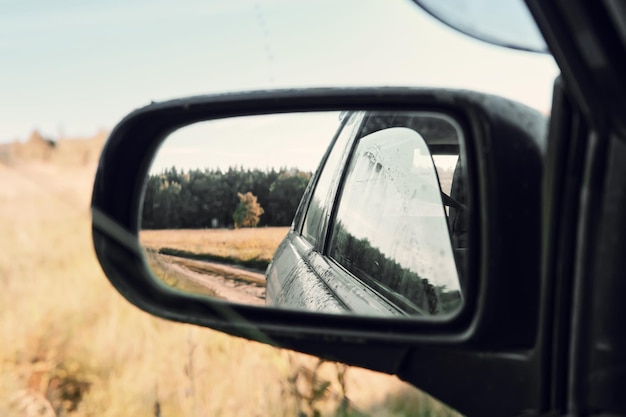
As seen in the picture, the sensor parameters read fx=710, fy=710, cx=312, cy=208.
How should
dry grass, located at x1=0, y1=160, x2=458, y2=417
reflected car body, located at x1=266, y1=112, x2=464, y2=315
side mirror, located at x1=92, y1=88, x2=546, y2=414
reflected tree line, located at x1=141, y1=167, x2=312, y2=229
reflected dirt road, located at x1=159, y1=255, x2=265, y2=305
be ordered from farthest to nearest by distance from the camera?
dry grass, located at x1=0, y1=160, x2=458, y2=417
reflected tree line, located at x1=141, y1=167, x2=312, y2=229
reflected dirt road, located at x1=159, y1=255, x2=265, y2=305
reflected car body, located at x1=266, y1=112, x2=464, y2=315
side mirror, located at x1=92, y1=88, x2=546, y2=414

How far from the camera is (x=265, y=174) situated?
2078mm

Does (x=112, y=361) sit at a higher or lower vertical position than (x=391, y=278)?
lower

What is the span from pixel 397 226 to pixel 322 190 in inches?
25.1

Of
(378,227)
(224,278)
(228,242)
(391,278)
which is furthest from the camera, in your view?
(228,242)

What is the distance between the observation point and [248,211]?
7.00ft

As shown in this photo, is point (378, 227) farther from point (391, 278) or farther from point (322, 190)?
point (322, 190)

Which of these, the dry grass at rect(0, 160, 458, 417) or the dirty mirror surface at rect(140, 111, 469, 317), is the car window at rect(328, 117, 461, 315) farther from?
the dry grass at rect(0, 160, 458, 417)

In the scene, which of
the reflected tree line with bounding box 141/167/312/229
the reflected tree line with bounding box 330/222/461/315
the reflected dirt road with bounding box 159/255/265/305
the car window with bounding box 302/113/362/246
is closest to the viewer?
the reflected tree line with bounding box 330/222/461/315

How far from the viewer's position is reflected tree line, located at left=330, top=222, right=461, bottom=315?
145 cm

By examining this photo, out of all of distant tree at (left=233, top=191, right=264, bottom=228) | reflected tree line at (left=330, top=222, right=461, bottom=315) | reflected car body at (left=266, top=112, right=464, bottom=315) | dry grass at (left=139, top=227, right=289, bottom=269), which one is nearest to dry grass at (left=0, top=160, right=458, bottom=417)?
dry grass at (left=139, top=227, right=289, bottom=269)

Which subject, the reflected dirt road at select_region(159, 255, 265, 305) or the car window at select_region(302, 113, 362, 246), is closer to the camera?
the reflected dirt road at select_region(159, 255, 265, 305)

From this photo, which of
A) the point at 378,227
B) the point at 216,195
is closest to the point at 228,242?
the point at 216,195

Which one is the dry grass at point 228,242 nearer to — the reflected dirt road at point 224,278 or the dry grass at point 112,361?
the reflected dirt road at point 224,278

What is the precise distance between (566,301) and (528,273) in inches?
3.6
